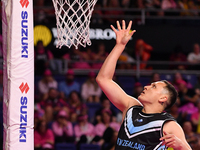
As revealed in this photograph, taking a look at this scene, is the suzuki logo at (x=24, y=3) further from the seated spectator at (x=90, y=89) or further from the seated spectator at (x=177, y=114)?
the seated spectator at (x=90, y=89)

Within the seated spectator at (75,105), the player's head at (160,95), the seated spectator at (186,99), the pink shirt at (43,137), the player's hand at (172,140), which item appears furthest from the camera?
the seated spectator at (186,99)

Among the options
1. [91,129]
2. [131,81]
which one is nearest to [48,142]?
[91,129]

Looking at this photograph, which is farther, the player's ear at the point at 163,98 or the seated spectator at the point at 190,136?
the seated spectator at the point at 190,136

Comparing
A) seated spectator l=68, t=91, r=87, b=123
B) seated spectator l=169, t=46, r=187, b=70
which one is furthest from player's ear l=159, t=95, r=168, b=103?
seated spectator l=169, t=46, r=187, b=70

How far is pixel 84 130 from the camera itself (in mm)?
8648

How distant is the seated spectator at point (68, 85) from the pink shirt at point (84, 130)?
→ 5.42 ft

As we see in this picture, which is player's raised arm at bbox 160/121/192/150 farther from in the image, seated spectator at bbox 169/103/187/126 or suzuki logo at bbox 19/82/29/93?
seated spectator at bbox 169/103/187/126

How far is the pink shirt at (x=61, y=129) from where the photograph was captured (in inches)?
334

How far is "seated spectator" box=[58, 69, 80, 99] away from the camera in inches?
400

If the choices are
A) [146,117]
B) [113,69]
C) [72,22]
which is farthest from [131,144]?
[72,22]

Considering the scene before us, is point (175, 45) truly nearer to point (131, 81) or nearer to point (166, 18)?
point (166, 18)

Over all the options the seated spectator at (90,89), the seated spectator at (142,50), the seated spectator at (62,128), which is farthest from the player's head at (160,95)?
the seated spectator at (142,50)

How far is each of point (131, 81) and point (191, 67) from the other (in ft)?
7.99

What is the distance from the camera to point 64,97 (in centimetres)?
984
